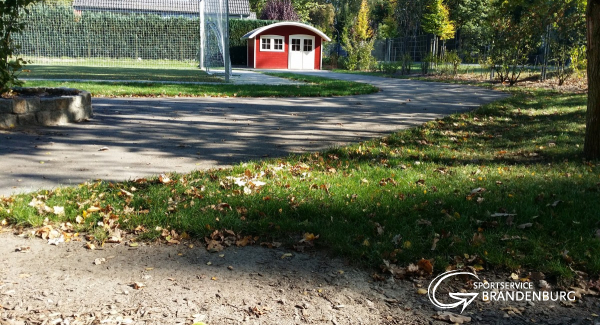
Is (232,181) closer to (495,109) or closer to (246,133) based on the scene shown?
(246,133)

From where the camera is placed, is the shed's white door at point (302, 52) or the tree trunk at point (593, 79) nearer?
the tree trunk at point (593, 79)

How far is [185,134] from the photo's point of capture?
8086 millimetres

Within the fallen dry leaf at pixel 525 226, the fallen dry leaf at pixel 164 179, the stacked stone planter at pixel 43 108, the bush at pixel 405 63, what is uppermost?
the bush at pixel 405 63

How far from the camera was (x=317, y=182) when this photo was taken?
507cm

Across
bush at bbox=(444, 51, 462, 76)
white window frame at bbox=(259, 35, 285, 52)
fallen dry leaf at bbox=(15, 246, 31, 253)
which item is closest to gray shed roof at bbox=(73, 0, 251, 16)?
white window frame at bbox=(259, 35, 285, 52)

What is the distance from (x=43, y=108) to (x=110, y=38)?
90.2 ft

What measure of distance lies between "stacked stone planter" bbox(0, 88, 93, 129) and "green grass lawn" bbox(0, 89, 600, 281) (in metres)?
3.96

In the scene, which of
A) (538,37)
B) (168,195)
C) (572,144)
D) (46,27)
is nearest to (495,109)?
(572,144)

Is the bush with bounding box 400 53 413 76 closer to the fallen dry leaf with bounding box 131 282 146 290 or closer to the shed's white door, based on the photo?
the shed's white door

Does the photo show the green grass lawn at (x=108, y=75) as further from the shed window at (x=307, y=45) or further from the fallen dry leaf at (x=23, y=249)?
the shed window at (x=307, y=45)

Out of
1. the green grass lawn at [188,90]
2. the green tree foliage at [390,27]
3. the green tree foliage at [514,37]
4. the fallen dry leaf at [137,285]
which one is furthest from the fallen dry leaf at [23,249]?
the green tree foliage at [390,27]

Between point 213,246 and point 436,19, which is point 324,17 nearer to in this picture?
point 436,19

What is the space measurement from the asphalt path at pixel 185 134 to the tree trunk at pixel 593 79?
322 centimetres

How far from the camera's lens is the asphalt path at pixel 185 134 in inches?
226
